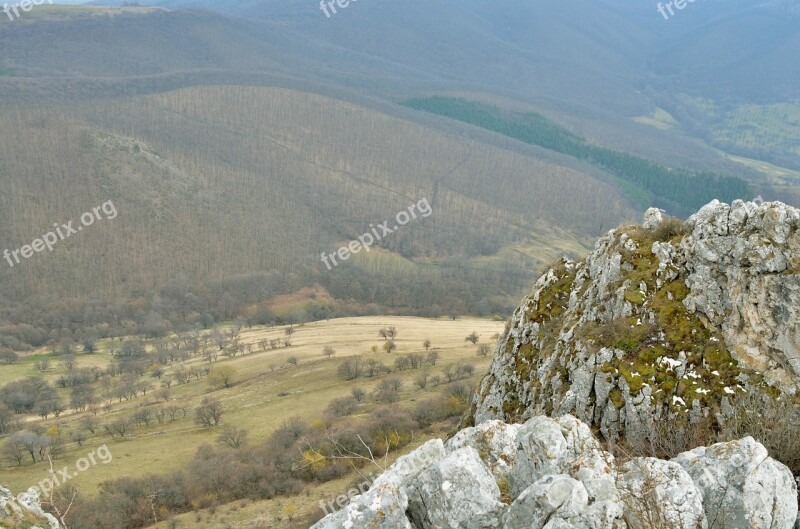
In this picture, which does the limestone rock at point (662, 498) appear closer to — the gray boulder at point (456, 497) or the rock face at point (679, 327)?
the gray boulder at point (456, 497)

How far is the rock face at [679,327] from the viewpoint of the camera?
20.8m

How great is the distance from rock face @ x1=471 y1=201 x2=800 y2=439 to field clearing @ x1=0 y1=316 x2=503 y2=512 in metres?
34.8

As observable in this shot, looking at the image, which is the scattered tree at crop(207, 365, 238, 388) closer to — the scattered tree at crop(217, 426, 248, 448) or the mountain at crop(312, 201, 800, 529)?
the scattered tree at crop(217, 426, 248, 448)

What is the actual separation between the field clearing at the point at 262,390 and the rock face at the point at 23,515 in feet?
104

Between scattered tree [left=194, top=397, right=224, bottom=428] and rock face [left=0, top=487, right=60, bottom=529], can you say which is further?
scattered tree [left=194, top=397, right=224, bottom=428]

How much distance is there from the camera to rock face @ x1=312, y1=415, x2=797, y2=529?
12.1 meters

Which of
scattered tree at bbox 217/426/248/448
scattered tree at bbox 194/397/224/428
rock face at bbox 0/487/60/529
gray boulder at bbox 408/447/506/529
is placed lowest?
scattered tree at bbox 194/397/224/428

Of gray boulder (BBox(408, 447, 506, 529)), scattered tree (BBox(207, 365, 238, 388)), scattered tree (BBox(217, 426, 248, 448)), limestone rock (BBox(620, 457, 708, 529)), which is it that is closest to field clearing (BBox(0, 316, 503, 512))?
scattered tree (BBox(217, 426, 248, 448))

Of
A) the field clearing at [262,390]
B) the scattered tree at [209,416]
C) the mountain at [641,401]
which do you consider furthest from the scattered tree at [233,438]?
the mountain at [641,401]

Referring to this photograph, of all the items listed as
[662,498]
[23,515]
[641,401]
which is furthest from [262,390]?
[662,498]

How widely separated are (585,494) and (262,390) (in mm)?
88016

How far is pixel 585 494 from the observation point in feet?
39.5

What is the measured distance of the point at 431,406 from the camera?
228ft

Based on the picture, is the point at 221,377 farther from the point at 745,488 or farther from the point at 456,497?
the point at 745,488
